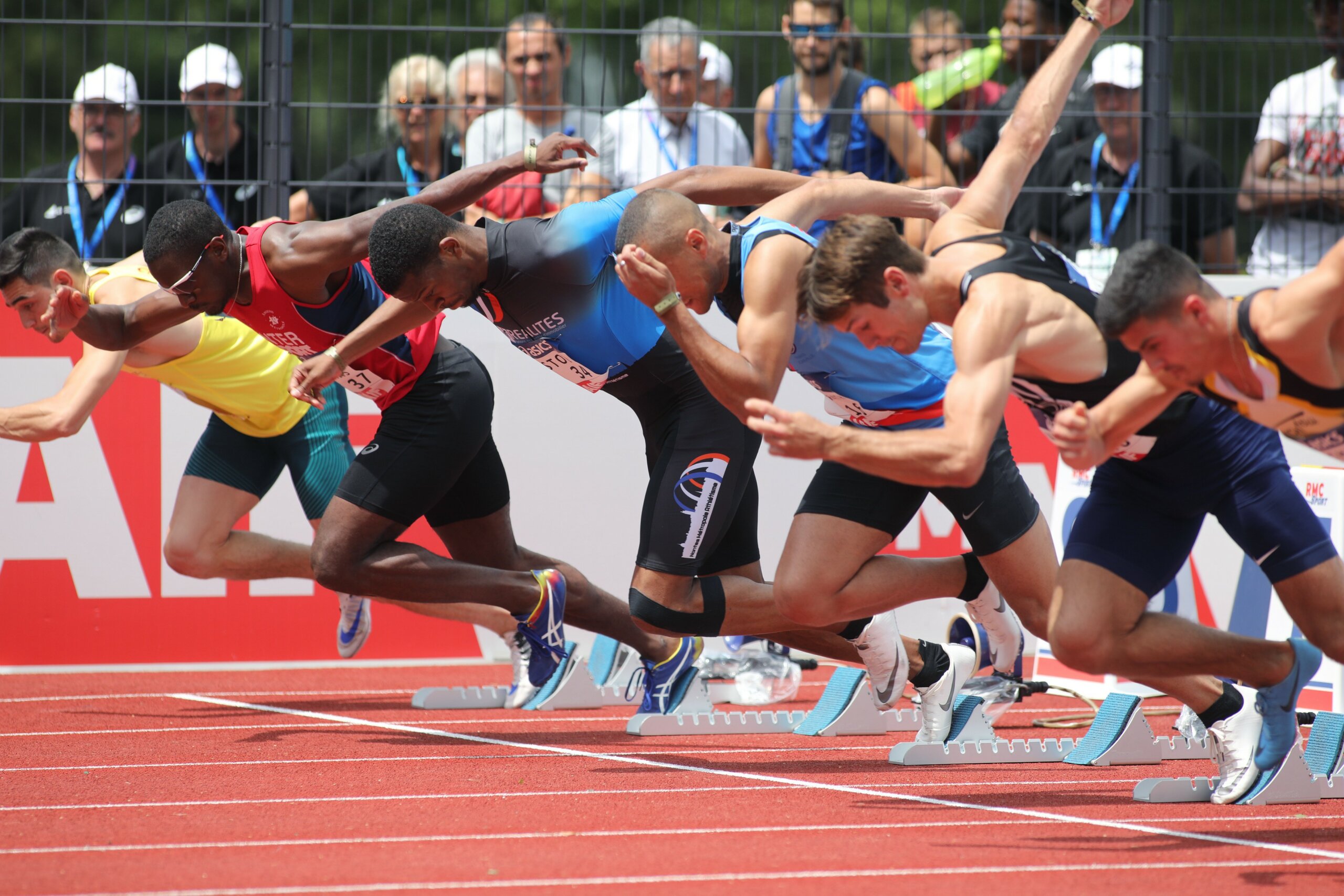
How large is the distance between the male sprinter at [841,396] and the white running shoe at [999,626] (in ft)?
0.10

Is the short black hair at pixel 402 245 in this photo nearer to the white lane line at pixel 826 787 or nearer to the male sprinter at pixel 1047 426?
Result: the male sprinter at pixel 1047 426

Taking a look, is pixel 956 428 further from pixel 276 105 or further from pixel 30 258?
pixel 276 105

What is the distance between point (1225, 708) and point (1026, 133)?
1939mm

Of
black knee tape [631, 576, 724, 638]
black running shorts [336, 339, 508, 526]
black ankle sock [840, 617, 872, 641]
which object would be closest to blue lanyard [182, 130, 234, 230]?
black running shorts [336, 339, 508, 526]

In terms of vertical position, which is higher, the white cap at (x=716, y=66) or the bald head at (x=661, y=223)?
the white cap at (x=716, y=66)

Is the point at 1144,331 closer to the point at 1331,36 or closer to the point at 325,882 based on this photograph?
the point at 325,882

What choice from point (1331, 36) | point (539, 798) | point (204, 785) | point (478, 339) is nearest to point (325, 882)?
point (539, 798)

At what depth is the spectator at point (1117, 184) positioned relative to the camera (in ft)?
28.9

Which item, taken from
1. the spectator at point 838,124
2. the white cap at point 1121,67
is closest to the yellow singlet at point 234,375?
the spectator at point 838,124

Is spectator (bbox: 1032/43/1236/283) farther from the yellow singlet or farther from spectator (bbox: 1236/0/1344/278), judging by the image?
the yellow singlet

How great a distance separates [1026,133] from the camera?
509cm

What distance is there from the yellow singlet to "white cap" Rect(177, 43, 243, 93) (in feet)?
5.54

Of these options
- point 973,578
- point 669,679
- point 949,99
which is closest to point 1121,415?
point 973,578

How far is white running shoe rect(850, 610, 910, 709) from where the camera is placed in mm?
5844
